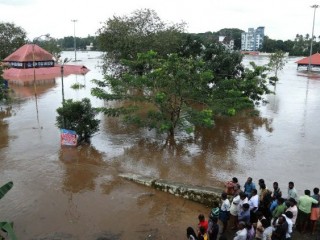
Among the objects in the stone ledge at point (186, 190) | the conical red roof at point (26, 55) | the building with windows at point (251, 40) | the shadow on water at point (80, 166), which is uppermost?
the building with windows at point (251, 40)

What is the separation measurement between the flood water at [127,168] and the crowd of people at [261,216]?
1.56 m

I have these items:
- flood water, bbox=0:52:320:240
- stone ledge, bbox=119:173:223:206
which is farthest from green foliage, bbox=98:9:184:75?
stone ledge, bbox=119:173:223:206

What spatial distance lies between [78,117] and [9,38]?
4797cm

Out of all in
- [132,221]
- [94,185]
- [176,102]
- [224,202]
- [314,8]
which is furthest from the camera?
[314,8]

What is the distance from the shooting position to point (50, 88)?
135 ft

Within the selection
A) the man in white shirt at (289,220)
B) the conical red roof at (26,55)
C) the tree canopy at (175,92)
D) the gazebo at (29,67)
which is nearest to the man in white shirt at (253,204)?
the man in white shirt at (289,220)

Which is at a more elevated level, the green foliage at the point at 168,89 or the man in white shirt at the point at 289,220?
the green foliage at the point at 168,89

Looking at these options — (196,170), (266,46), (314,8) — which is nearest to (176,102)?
(196,170)

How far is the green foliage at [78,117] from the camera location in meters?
18.1

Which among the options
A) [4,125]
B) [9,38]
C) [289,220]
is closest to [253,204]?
[289,220]

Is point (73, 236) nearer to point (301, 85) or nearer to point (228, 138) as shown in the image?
point (228, 138)

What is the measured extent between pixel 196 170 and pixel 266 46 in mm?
125644

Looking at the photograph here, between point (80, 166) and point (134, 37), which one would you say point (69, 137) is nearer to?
point (80, 166)

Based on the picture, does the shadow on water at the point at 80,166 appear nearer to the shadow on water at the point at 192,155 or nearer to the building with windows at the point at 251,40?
the shadow on water at the point at 192,155
